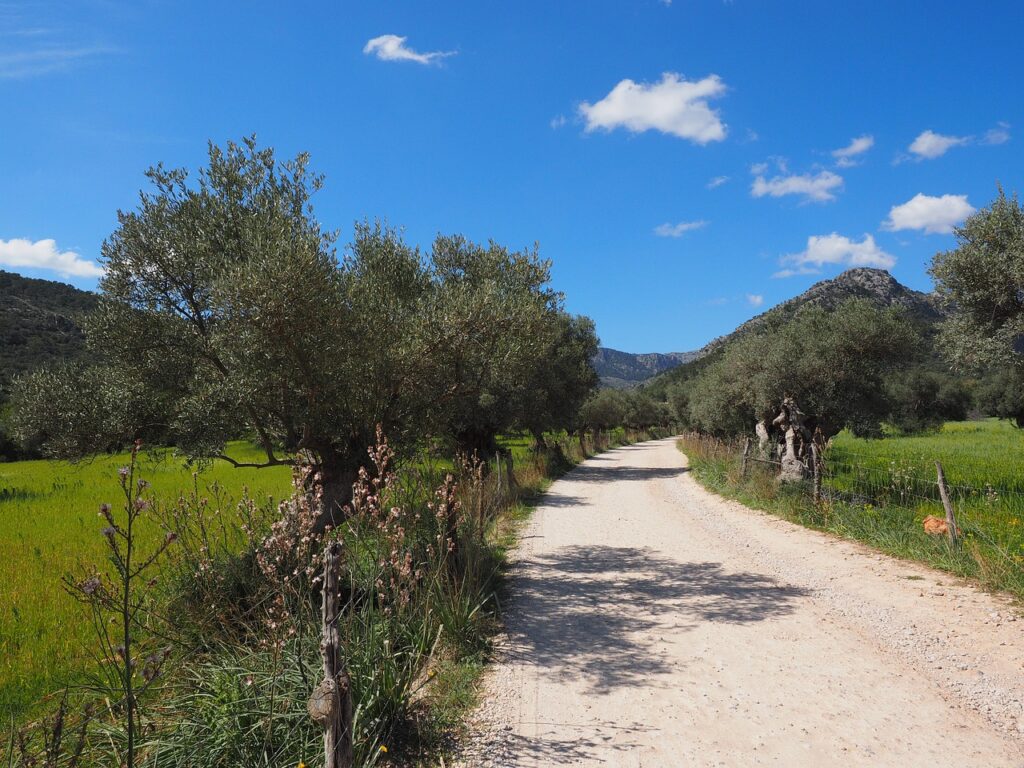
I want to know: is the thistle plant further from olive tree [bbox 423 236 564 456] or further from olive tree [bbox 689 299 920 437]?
olive tree [bbox 689 299 920 437]

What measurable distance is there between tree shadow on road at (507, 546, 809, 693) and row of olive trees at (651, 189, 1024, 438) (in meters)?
9.35

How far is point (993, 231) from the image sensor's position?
12898mm

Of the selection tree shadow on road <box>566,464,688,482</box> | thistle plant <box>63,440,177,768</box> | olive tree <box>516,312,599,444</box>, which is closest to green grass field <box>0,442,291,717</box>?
thistle plant <box>63,440,177,768</box>

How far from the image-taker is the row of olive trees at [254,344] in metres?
6.56

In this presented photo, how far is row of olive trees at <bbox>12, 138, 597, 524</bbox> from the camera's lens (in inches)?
258

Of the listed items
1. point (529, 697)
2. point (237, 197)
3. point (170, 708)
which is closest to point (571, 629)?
point (529, 697)

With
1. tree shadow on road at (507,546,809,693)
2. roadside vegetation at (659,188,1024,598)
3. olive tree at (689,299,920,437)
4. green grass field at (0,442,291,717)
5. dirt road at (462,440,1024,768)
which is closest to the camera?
dirt road at (462,440,1024,768)

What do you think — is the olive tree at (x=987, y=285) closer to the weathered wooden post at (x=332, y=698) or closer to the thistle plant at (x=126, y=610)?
the weathered wooden post at (x=332, y=698)

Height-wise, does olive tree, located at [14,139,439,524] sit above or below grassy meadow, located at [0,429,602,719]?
above

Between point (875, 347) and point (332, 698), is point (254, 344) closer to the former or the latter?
point (332, 698)

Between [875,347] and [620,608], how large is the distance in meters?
14.4

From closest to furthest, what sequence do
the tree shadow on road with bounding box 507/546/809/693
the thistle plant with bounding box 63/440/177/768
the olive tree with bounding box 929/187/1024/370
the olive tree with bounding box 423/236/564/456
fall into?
the thistle plant with bounding box 63/440/177/768 < the tree shadow on road with bounding box 507/546/809/693 < the olive tree with bounding box 423/236/564/456 < the olive tree with bounding box 929/187/1024/370

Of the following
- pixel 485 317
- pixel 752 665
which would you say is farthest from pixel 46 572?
pixel 752 665

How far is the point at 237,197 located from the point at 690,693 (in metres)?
8.40
